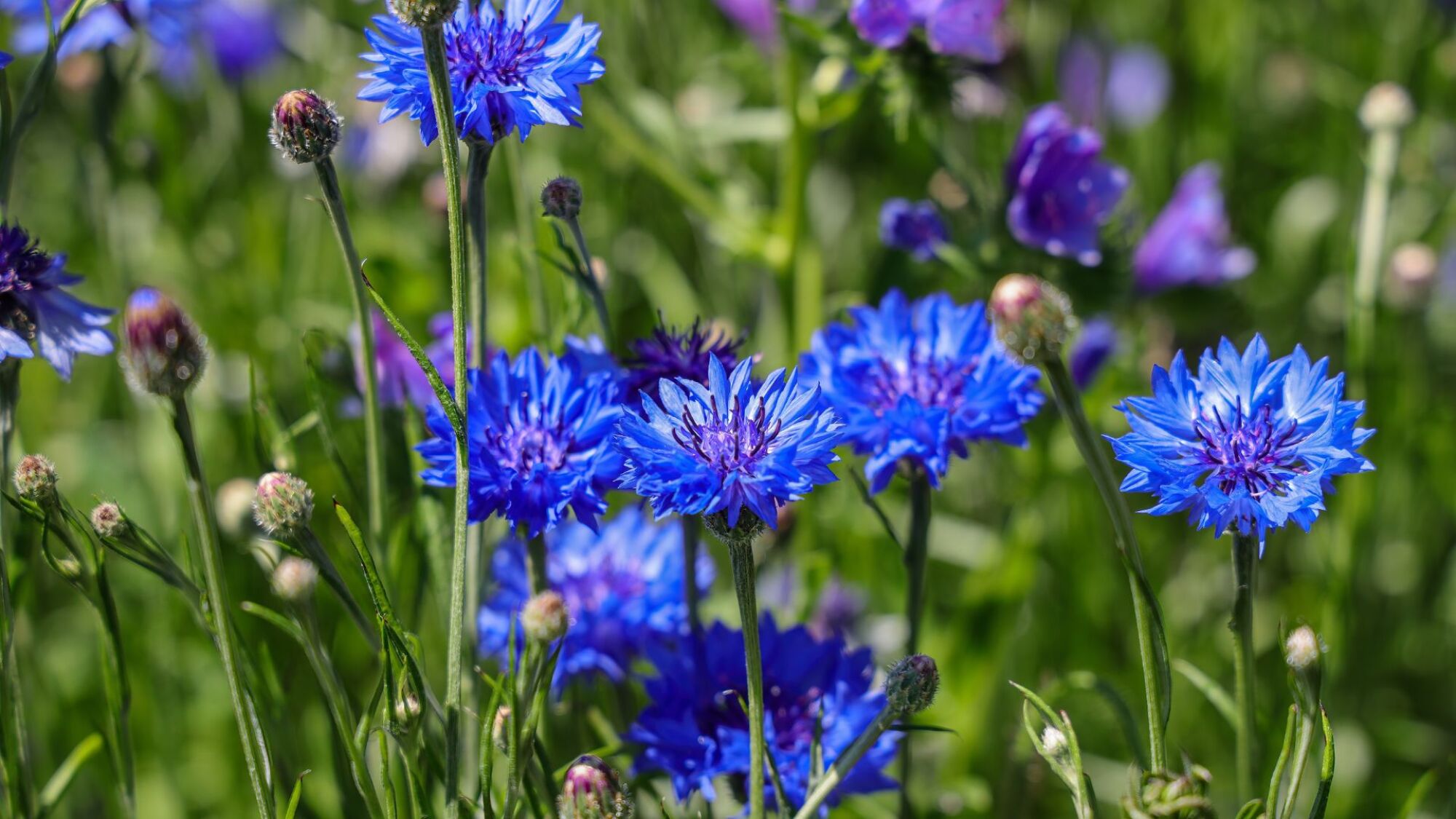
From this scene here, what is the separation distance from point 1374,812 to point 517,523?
1.03m

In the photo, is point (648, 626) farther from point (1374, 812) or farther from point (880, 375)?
point (1374, 812)

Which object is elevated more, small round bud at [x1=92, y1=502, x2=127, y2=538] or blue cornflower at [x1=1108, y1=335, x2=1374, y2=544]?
blue cornflower at [x1=1108, y1=335, x2=1374, y2=544]

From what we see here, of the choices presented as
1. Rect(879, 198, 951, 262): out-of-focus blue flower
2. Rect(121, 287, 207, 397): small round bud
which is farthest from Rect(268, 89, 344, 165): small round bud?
Rect(879, 198, 951, 262): out-of-focus blue flower

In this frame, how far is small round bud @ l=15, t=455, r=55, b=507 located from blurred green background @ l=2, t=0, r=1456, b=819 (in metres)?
0.17

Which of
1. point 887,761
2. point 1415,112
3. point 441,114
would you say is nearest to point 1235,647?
point 887,761

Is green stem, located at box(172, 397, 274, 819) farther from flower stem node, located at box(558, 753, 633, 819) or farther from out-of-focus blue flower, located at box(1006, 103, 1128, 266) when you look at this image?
out-of-focus blue flower, located at box(1006, 103, 1128, 266)

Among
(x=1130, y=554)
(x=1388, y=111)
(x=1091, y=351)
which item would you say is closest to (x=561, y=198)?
(x=1130, y=554)

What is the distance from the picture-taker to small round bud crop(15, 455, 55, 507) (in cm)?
72

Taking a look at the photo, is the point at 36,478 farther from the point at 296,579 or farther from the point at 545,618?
the point at 545,618

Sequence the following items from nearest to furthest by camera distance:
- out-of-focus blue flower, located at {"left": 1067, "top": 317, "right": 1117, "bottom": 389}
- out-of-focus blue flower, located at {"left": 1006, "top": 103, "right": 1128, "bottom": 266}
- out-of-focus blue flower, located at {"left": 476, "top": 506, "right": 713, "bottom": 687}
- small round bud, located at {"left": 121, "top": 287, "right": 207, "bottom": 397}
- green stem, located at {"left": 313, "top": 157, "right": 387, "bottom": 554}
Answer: small round bud, located at {"left": 121, "top": 287, "right": 207, "bottom": 397}
green stem, located at {"left": 313, "top": 157, "right": 387, "bottom": 554}
out-of-focus blue flower, located at {"left": 476, "top": 506, "right": 713, "bottom": 687}
out-of-focus blue flower, located at {"left": 1006, "top": 103, "right": 1128, "bottom": 266}
out-of-focus blue flower, located at {"left": 1067, "top": 317, "right": 1117, "bottom": 389}

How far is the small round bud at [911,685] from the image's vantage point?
714 mm

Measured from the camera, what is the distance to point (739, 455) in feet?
2.36

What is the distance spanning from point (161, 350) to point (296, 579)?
0.57 ft

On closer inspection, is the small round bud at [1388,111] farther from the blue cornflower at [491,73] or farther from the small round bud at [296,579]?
the small round bud at [296,579]
